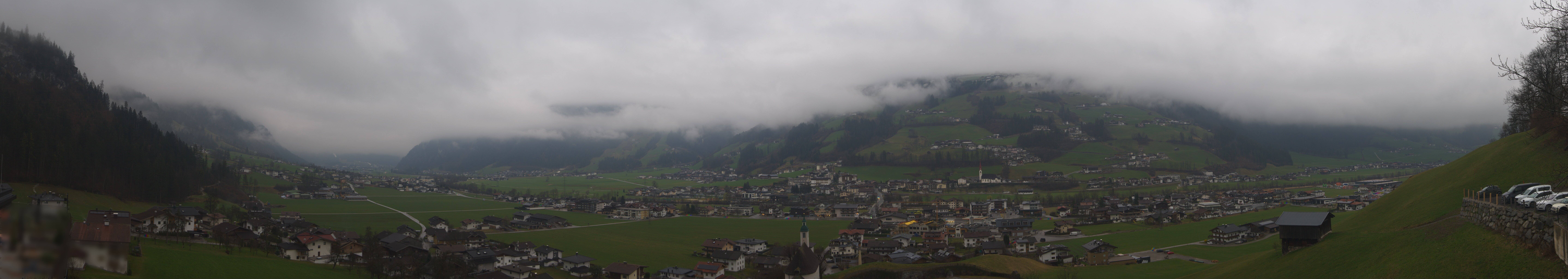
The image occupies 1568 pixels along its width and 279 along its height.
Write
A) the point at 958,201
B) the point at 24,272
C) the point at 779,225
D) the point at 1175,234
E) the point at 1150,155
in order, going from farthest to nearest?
the point at 1150,155 < the point at 958,201 < the point at 779,225 < the point at 1175,234 < the point at 24,272

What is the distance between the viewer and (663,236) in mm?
62406

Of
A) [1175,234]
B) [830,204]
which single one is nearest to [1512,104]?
[1175,234]

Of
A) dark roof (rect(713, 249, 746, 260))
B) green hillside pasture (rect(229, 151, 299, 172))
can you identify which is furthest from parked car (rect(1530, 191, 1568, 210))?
green hillside pasture (rect(229, 151, 299, 172))

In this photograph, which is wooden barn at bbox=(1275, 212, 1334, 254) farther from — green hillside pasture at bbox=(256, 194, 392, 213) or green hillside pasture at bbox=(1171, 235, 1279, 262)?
green hillside pasture at bbox=(256, 194, 392, 213)

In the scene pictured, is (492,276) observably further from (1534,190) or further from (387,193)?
(387,193)

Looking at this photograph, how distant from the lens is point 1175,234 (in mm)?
55438

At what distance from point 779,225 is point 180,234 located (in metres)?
49.4

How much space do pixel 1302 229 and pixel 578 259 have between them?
39.4 m

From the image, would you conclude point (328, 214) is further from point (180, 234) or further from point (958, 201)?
point (958, 201)

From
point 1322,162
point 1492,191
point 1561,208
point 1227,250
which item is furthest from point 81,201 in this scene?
point 1322,162

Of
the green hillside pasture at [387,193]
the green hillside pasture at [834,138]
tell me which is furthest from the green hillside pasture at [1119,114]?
the green hillside pasture at [387,193]

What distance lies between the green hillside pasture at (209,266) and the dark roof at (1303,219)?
41.9m

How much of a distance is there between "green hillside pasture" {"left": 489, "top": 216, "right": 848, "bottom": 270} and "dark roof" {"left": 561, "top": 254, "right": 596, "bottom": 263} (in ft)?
3.33

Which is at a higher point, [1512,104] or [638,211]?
[1512,104]
